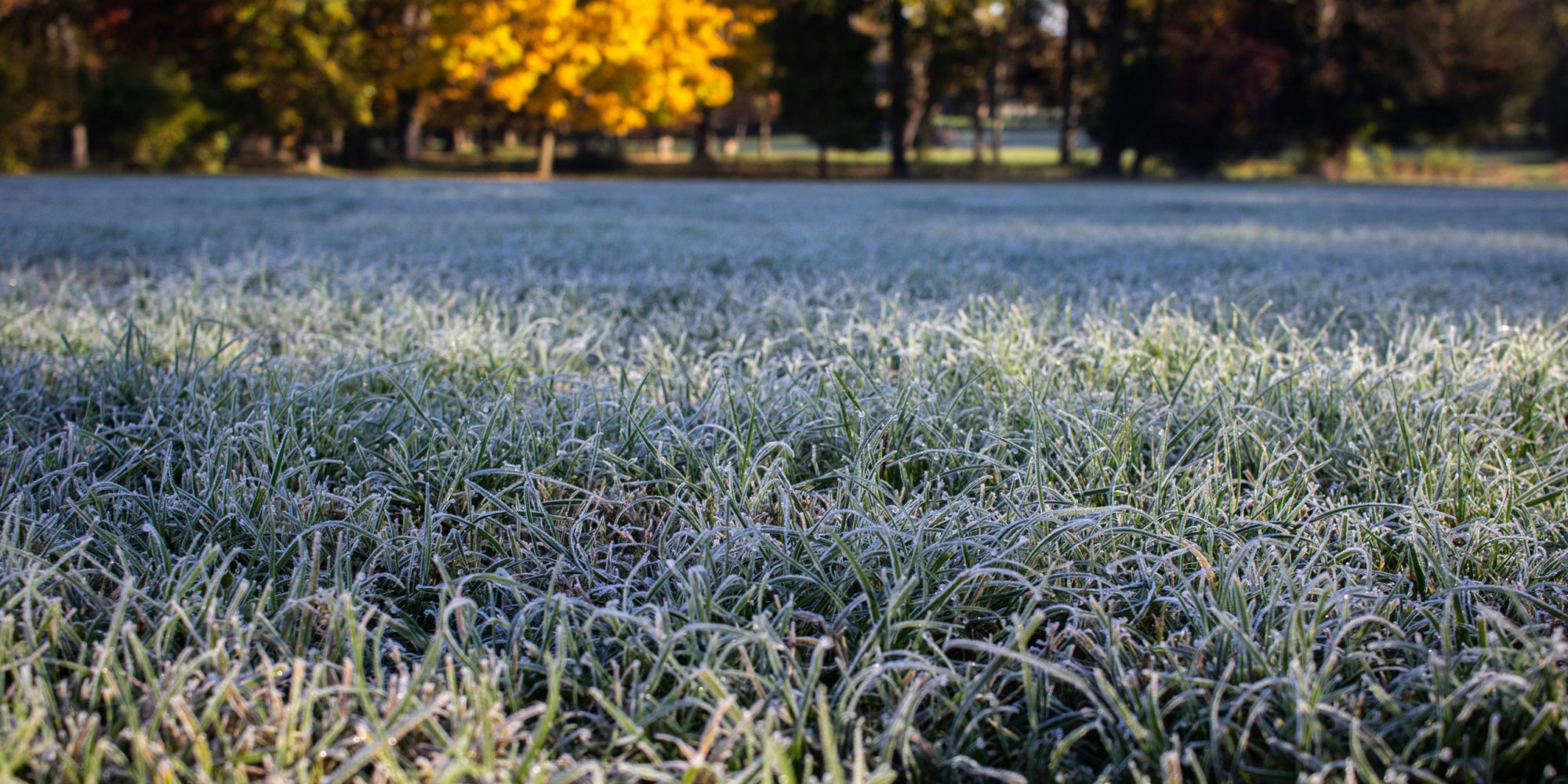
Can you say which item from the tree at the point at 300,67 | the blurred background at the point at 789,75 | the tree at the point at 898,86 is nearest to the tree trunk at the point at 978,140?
the blurred background at the point at 789,75

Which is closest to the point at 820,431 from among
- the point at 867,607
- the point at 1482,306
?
the point at 867,607

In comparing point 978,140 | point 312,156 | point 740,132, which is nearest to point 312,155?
point 312,156

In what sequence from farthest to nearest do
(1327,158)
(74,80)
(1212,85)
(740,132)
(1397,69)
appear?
(740,132), (1327,158), (1212,85), (1397,69), (74,80)

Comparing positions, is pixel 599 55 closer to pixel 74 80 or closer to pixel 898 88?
pixel 898 88

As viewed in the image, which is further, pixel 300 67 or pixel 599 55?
pixel 300 67

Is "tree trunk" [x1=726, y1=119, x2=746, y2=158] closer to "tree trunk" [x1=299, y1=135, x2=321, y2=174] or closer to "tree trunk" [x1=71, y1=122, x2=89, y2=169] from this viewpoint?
"tree trunk" [x1=299, y1=135, x2=321, y2=174]

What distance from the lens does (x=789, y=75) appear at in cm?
2548

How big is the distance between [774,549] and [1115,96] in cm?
2532

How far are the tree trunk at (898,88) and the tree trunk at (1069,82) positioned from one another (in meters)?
4.82

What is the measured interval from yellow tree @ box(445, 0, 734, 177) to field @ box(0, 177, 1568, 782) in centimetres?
1965

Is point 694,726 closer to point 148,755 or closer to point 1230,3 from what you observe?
point 148,755

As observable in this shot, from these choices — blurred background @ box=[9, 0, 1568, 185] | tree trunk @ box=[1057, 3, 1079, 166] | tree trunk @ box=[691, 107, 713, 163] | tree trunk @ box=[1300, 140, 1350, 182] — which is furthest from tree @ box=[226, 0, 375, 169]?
tree trunk @ box=[1300, 140, 1350, 182]

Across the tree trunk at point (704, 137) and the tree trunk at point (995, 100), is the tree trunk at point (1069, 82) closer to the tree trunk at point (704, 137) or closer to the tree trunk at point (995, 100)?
the tree trunk at point (995, 100)

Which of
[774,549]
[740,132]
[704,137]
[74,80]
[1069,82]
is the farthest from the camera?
[740,132]
